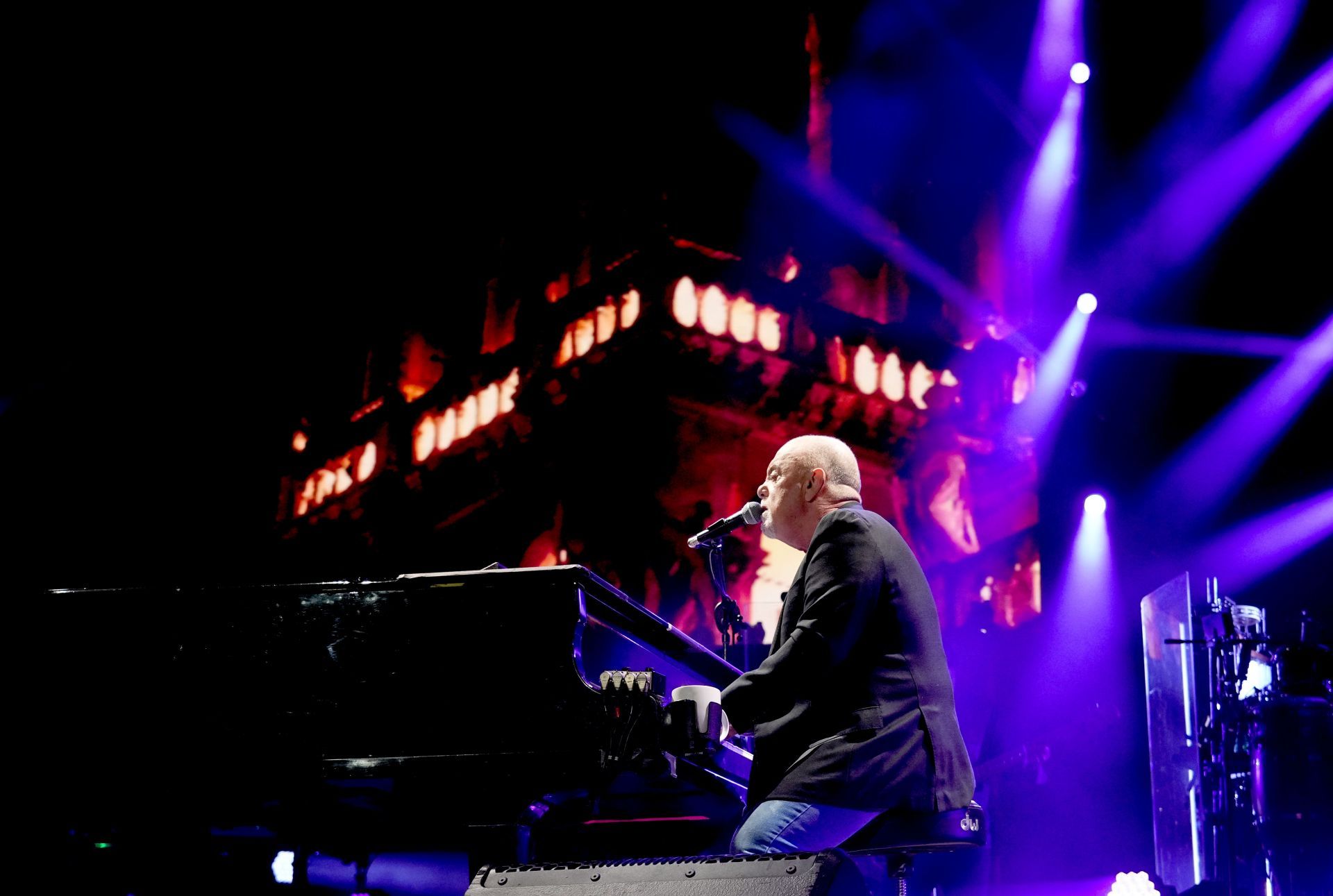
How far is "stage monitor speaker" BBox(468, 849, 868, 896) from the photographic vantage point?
2279 mm

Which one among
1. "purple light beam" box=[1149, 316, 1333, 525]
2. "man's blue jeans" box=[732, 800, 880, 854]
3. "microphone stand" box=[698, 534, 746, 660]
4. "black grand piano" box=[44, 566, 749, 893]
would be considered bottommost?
"man's blue jeans" box=[732, 800, 880, 854]

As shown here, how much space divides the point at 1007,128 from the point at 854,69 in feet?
10.2

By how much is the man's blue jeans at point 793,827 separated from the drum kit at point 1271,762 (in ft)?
16.2

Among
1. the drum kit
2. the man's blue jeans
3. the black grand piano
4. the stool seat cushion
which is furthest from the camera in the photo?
the drum kit

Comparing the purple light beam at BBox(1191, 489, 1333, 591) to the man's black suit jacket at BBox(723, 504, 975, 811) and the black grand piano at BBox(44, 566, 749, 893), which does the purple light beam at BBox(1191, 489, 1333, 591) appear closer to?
the black grand piano at BBox(44, 566, 749, 893)

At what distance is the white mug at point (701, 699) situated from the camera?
9.34 ft

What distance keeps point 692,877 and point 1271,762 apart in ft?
19.7

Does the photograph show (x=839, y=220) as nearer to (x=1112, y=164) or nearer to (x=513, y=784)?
(x=1112, y=164)

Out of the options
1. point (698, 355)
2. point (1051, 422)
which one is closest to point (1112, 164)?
point (1051, 422)

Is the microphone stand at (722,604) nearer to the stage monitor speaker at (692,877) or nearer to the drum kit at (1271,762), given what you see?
the stage monitor speaker at (692,877)

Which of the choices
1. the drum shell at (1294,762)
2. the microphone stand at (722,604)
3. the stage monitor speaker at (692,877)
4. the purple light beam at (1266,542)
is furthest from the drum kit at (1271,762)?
the stage monitor speaker at (692,877)

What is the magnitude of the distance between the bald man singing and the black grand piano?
0.87ft

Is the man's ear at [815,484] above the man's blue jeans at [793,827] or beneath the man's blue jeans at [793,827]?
above

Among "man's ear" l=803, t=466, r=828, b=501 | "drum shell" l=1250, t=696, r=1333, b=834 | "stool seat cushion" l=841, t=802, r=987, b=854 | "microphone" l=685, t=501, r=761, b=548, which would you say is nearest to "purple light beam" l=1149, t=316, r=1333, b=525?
"drum shell" l=1250, t=696, r=1333, b=834
